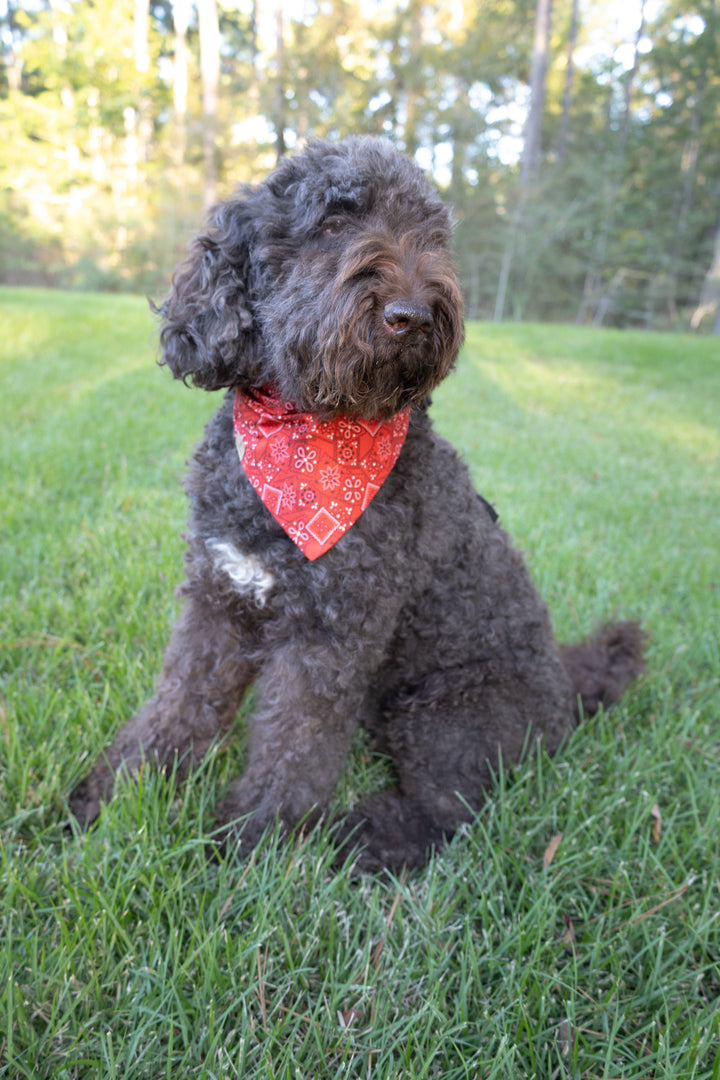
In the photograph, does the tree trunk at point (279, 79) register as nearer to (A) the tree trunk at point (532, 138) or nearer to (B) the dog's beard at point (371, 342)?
(A) the tree trunk at point (532, 138)

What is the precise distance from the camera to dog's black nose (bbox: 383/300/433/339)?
1683 millimetres

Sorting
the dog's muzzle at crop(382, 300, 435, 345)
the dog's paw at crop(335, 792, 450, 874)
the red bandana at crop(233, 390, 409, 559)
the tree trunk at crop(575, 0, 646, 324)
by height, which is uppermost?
the tree trunk at crop(575, 0, 646, 324)

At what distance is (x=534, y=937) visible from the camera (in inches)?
70.2

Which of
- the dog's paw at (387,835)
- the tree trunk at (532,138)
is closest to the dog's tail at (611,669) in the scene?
the dog's paw at (387,835)

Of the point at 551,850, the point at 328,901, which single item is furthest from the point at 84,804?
the point at 551,850

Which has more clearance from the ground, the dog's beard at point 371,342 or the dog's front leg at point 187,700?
the dog's beard at point 371,342

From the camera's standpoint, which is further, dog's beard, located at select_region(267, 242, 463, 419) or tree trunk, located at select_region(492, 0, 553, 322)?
tree trunk, located at select_region(492, 0, 553, 322)

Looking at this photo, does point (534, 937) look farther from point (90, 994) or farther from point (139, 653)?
point (139, 653)

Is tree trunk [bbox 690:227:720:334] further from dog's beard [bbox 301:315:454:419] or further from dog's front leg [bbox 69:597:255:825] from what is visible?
dog's front leg [bbox 69:597:255:825]

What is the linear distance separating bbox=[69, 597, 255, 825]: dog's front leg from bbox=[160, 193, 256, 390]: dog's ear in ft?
2.68

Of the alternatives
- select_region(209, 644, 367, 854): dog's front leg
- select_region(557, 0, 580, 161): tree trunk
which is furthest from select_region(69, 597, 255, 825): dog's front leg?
select_region(557, 0, 580, 161): tree trunk

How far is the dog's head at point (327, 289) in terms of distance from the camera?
1.72 meters

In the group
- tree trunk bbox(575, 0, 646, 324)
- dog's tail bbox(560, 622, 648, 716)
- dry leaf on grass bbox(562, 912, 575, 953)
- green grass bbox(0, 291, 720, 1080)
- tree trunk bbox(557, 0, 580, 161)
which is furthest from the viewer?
tree trunk bbox(557, 0, 580, 161)

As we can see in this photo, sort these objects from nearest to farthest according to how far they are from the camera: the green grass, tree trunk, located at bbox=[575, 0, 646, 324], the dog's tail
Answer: the green grass < the dog's tail < tree trunk, located at bbox=[575, 0, 646, 324]
